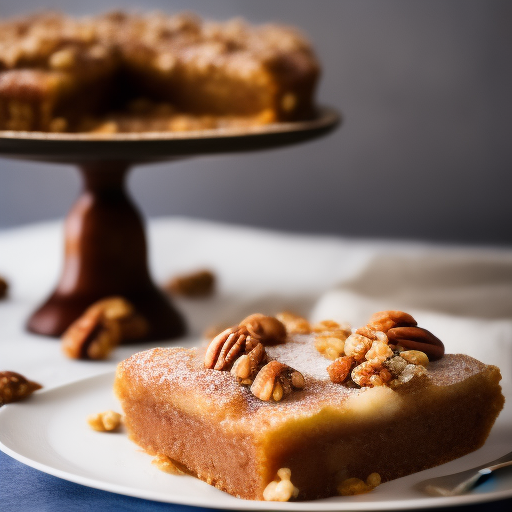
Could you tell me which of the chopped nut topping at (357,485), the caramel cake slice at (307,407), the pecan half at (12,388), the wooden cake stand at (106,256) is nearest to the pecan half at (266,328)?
the caramel cake slice at (307,407)

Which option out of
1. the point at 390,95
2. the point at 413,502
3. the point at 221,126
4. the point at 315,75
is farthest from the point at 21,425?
the point at 390,95

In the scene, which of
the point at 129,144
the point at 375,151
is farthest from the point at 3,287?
the point at 375,151

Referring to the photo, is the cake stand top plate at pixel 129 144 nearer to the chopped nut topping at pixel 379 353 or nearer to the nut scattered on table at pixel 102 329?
the nut scattered on table at pixel 102 329

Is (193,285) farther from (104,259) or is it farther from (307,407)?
(307,407)

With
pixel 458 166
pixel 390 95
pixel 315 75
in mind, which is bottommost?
pixel 458 166

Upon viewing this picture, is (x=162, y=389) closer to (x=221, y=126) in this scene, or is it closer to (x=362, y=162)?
(x=221, y=126)
